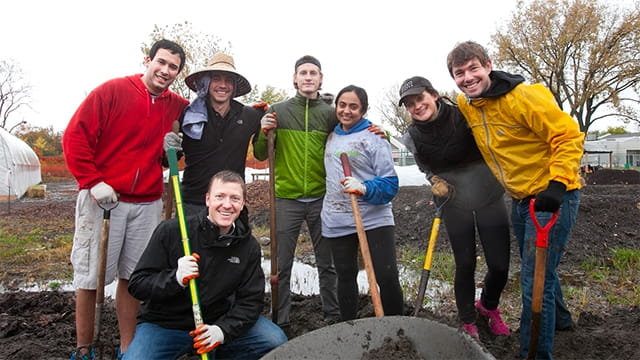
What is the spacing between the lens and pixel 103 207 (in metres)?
3.02

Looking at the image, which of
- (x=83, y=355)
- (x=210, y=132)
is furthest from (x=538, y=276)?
(x=83, y=355)

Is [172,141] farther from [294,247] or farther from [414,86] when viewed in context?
[414,86]

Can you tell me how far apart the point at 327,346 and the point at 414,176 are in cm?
1468

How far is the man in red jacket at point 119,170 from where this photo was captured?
3.02m

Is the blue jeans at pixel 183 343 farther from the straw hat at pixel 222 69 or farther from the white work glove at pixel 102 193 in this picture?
the straw hat at pixel 222 69

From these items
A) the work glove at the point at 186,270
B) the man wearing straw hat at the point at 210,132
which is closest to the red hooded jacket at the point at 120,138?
the man wearing straw hat at the point at 210,132

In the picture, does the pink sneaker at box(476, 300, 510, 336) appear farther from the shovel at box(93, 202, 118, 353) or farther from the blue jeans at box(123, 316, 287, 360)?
the shovel at box(93, 202, 118, 353)

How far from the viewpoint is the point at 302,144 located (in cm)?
354

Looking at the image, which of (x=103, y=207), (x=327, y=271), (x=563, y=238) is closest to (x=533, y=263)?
(x=563, y=238)

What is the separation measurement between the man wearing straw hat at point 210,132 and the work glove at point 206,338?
1.08 meters

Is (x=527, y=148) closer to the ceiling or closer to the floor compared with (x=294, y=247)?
closer to the ceiling

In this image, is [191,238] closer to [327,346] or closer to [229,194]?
[229,194]

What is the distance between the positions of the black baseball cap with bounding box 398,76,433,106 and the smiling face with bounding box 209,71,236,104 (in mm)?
1288

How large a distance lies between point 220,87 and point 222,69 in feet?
0.44
